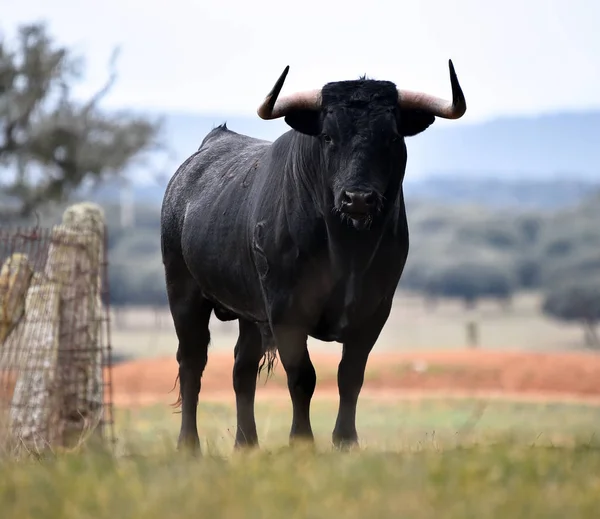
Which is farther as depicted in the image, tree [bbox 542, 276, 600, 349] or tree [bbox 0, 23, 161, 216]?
tree [bbox 542, 276, 600, 349]

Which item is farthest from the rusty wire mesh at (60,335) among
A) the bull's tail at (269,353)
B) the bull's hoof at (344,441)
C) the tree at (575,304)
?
the tree at (575,304)

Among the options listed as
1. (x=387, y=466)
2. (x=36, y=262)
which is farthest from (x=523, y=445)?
(x=36, y=262)

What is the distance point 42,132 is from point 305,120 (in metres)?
34.4

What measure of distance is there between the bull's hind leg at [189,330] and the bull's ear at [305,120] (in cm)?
220

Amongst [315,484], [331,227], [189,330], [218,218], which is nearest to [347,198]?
[331,227]

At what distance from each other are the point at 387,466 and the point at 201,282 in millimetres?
4046

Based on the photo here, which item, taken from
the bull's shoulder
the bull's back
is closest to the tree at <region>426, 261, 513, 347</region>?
the bull's shoulder

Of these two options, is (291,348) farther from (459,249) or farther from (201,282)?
(459,249)

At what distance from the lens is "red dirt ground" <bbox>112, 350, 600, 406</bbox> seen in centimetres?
2645

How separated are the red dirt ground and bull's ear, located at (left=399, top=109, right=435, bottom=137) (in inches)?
683

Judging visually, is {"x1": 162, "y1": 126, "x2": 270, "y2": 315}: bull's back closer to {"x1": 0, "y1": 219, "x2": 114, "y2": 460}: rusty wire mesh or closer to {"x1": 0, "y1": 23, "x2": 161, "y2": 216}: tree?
{"x1": 0, "y1": 219, "x2": 114, "y2": 460}: rusty wire mesh

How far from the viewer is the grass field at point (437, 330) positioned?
58344mm

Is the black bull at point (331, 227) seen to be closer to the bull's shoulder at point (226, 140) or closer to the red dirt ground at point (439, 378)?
the bull's shoulder at point (226, 140)

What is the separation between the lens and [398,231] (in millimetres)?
8227
